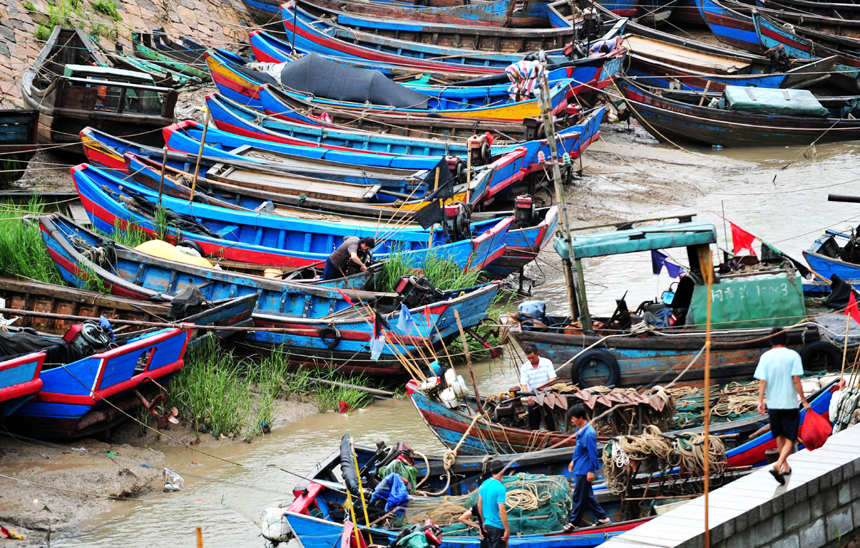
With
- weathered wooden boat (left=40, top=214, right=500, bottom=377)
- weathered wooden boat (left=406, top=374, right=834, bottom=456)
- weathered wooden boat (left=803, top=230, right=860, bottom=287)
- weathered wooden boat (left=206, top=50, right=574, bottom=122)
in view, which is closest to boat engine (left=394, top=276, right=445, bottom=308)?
weathered wooden boat (left=40, top=214, right=500, bottom=377)

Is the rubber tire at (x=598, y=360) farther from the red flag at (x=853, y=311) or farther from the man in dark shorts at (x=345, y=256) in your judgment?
the man in dark shorts at (x=345, y=256)

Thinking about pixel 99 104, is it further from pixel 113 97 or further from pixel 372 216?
pixel 372 216

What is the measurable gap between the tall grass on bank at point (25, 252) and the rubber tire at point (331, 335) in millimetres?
3971

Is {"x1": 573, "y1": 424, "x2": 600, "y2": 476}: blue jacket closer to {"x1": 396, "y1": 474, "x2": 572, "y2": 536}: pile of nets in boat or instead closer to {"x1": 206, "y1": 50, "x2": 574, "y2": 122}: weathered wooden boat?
{"x1": 396, "y1": 474, "x2": 572, "y2": 536}: pile of nets in boat

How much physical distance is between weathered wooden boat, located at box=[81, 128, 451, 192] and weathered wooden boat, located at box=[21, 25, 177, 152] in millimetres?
1664

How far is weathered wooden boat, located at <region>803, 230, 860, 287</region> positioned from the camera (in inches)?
482

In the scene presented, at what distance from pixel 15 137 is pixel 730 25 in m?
20.4

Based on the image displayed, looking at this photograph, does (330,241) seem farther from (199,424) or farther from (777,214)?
(777,214)

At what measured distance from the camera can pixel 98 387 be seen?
9.81m

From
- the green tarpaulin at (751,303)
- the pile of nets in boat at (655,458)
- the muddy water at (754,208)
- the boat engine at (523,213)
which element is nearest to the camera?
the pile of nets in boat at (655,458)

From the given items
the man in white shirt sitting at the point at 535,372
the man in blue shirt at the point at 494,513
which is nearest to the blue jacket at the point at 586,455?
the man in blue shirt at the point at 494,513

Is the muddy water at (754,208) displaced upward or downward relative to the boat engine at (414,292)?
upward

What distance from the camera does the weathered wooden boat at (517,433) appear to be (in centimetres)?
794

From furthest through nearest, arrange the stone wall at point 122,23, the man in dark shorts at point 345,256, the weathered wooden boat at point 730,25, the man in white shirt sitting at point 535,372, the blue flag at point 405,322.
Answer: the weathered wooden boat at point 730,25 → the stone wall at point 122,23 → the man in dark shorts at point 345,256 → the blue flag at point 405,322 → the man in white shirt sitting at point 535,372
